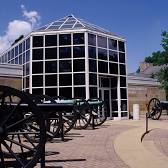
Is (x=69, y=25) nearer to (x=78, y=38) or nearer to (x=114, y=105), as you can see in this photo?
(x=78, y=38)

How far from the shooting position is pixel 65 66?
2275cm

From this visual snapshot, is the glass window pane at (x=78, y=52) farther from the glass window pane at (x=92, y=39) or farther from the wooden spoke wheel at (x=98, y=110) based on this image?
the wooden spoke wheel at (x=98, y=110)

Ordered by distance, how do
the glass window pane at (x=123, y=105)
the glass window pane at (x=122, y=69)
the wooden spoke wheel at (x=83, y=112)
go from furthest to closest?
the glass window pane at (x=122, y=69)
the glass window pane at (x=123, y=105)
the wooden spoke wheel at (x=83, y=112)

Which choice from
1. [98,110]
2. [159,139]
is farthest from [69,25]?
[159,139]

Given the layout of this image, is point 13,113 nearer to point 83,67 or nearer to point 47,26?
point 83,67

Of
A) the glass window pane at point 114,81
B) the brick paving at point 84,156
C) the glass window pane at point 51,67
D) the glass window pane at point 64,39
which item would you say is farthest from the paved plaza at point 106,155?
the glass window pane at point 114,81

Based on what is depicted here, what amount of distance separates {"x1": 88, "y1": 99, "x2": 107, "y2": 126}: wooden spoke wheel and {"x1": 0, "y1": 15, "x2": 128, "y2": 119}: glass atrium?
2.16 metres

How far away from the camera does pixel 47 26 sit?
81.7 ft

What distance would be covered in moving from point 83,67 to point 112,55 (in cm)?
286

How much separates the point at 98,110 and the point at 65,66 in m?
3.90

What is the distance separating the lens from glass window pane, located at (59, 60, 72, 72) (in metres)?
22.7

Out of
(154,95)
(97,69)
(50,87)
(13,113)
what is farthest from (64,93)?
(13,113)

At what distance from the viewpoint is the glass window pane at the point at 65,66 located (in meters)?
22.7

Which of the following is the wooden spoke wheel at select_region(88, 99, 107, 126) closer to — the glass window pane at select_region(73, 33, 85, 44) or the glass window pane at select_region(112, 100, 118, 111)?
the glass window pane at select_region(112, 100, 118, 111)
